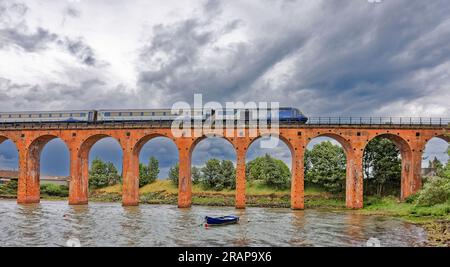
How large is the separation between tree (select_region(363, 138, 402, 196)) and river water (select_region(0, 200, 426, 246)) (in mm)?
12797

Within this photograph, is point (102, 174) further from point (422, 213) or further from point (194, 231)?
point (422, 213)

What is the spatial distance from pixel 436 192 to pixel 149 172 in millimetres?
41105

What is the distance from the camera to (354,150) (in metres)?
34.8

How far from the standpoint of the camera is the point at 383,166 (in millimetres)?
40469

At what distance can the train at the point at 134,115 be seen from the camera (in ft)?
123

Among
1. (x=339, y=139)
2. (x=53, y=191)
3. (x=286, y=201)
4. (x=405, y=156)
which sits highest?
(x=339, y=139)

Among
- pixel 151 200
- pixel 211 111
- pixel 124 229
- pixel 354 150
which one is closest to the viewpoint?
pixel 124 229

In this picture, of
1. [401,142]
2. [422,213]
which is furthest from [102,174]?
[422,213]

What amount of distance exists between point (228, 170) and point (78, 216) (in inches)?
954

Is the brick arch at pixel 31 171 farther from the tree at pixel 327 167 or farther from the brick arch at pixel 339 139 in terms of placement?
the tree at pixel 327 167

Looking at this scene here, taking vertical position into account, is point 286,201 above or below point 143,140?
below

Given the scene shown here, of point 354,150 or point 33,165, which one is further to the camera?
point 33,165
